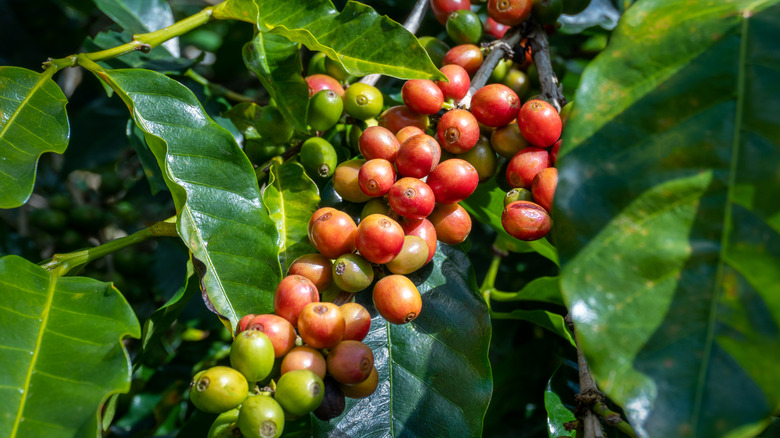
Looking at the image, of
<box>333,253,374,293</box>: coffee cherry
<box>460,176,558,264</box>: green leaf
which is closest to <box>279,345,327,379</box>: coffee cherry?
<box>333,253,374,293</box>: coffee cherry

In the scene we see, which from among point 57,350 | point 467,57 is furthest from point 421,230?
point 57,350

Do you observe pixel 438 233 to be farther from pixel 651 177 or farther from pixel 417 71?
pixel 651 177

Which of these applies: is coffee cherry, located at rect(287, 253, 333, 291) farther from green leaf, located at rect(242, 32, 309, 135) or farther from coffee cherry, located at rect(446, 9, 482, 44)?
coffee cherry, located at rect(446, 9, 482, 44)

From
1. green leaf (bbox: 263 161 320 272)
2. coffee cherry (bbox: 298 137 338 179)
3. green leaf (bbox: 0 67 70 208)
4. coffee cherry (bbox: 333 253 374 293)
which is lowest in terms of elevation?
green leaf (bbox: 263 161 320 272)

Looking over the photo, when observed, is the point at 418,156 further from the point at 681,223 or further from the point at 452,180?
the point at 681,223

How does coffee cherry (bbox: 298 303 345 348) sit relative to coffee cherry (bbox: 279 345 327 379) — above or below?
above

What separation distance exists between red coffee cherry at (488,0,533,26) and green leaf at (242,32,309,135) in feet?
1.79

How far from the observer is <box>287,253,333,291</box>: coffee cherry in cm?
Result: 117

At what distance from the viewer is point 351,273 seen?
112 cm

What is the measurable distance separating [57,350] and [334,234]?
534 millimetres

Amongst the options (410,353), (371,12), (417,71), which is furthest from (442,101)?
(410,353)

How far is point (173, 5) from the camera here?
3.83 metres

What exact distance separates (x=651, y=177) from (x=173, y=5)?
12.2 feet

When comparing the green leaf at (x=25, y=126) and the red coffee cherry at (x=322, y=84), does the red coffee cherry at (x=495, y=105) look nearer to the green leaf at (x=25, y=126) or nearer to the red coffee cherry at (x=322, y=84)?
the red coffee cherry at (x=322, y=84)
